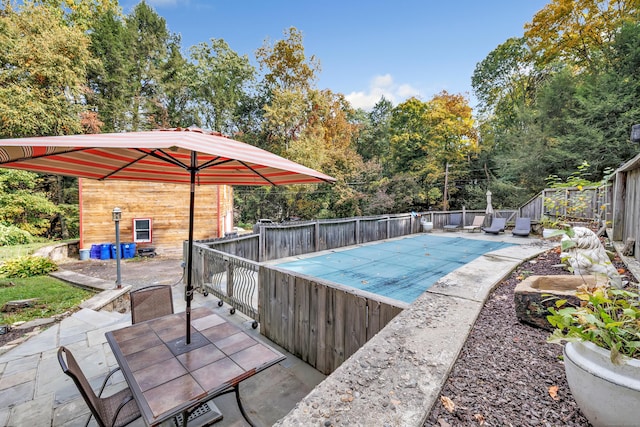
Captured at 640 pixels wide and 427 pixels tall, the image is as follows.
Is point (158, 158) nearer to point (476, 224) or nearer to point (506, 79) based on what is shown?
point (476, 224)

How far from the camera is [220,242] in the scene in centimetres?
627

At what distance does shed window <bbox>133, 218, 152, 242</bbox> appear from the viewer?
11.4 metres

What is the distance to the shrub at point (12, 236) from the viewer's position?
10.5m

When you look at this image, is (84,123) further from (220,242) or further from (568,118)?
(568,118)

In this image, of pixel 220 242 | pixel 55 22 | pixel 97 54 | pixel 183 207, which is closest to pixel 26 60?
pixel 55 22

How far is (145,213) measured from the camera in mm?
11531

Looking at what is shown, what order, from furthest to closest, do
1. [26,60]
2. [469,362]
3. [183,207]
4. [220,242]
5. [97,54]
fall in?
[97,54], [183,207], [26,60], [220,242], [469,362]

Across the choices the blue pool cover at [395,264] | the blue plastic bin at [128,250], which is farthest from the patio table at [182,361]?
the blue plastic bin at [128,250]

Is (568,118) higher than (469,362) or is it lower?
higher

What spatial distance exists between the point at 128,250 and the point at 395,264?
1043 centimetres

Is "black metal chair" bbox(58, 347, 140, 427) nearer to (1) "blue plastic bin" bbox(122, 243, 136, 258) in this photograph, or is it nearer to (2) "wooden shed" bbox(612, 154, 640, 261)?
(2) "wooden shed" bbox(612, 154, 640, 261)

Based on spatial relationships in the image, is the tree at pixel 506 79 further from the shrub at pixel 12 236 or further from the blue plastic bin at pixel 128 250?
the shrub at pixel 12 236

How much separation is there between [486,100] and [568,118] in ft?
36.8

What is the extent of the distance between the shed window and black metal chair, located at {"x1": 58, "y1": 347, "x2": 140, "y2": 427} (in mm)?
11078
